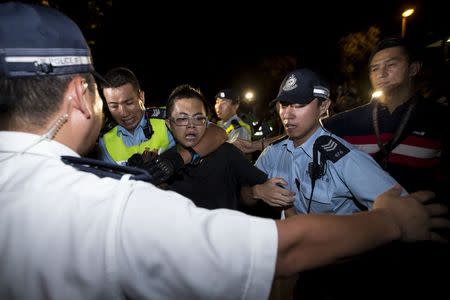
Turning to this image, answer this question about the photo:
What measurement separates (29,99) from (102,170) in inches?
14.5

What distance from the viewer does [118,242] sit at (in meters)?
0.86

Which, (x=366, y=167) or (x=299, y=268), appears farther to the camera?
(x=366, y=167)

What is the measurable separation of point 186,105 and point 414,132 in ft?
7.76

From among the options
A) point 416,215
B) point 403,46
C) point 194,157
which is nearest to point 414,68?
point 403,46

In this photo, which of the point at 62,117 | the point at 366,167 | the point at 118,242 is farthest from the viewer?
the point at 366,167

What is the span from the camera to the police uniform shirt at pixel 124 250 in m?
0.86

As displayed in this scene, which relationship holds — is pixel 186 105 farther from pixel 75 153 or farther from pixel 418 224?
pixel 418 224

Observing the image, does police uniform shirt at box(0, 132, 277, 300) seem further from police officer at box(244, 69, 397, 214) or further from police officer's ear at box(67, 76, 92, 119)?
police officer at box(244, 69, 397, 214)

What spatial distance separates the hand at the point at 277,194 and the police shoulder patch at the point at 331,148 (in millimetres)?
391

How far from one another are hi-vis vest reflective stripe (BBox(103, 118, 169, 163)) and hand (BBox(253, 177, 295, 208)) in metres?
1.41

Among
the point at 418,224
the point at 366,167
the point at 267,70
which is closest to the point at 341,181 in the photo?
the point at 366,167

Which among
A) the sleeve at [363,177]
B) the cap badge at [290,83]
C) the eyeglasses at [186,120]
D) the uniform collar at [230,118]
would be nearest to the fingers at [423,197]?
the sleeve at [363,177]

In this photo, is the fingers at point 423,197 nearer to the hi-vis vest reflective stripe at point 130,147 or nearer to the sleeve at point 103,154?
the hi-vis vest reflective stripe at point 130,147

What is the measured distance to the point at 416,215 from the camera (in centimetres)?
118
